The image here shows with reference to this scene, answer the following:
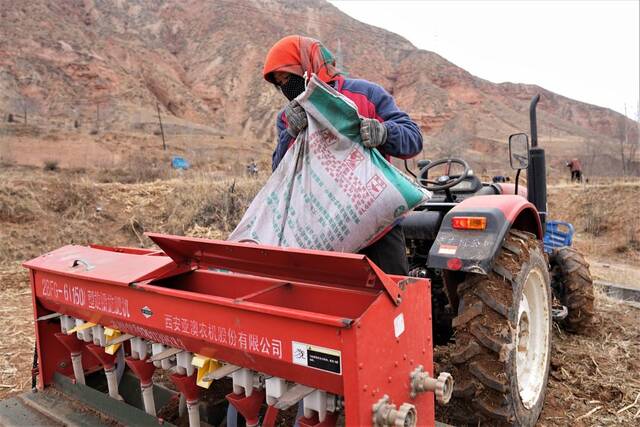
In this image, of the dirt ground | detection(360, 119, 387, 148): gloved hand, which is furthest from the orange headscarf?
the dirt ground

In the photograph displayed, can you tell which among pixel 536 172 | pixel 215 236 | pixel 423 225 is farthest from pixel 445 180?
pixel 215 236

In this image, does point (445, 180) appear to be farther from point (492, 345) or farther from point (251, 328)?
point (251, 328)

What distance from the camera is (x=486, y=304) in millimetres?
2420

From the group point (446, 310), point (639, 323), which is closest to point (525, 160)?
point (446, 310)

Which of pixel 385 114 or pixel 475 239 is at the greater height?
pixel 385 114

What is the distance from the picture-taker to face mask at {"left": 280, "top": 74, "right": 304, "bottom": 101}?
2635 millimetres

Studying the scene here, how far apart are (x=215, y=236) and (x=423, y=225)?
21.9 ft

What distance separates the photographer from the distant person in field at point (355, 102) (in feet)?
8.29

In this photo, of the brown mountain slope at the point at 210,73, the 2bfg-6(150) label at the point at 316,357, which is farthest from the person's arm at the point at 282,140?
the brown mountain slope at the point at 210,73

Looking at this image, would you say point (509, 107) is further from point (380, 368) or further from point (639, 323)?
point (380, 368)

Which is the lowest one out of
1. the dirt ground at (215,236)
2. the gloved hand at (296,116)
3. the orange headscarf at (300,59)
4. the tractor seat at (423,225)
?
the dirt ground at (215,236)

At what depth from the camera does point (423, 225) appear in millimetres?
3166

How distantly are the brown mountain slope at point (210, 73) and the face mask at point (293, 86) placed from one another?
1218 inches

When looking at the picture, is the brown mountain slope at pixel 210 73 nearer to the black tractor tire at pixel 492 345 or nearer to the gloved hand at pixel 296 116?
the gloved hand at pixel 296 116
